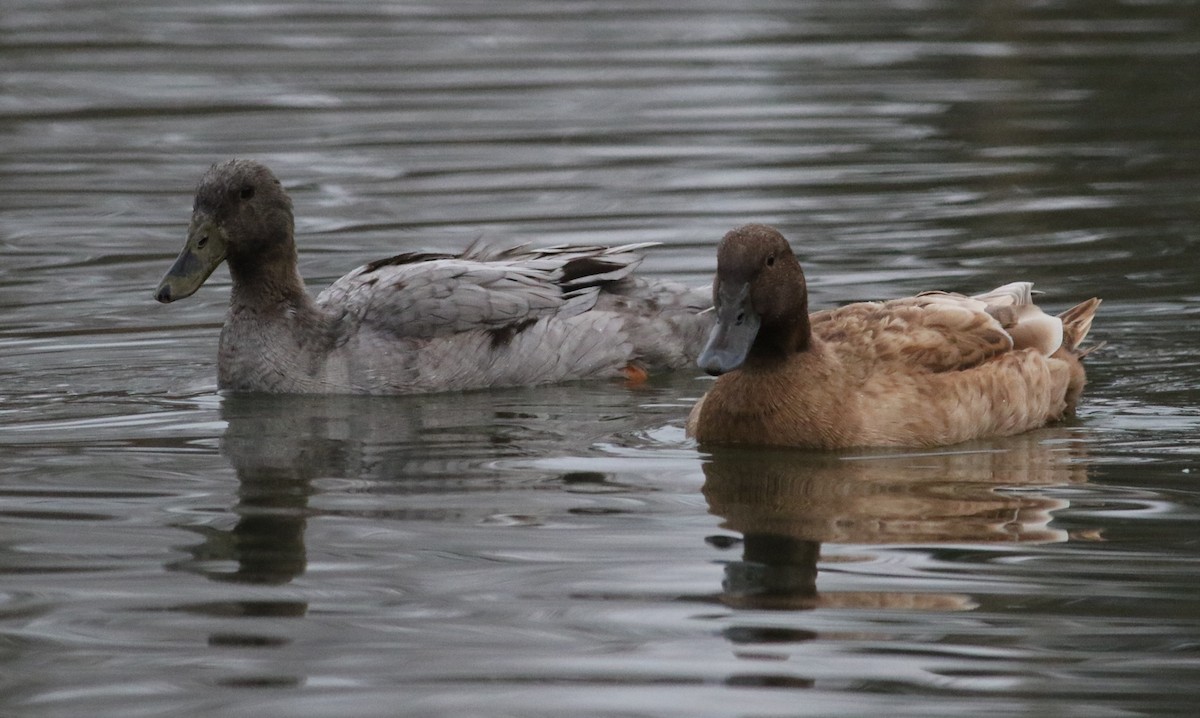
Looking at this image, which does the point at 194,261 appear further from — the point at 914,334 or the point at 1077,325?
the point at 1077,325

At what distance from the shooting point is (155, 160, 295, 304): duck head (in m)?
11.0

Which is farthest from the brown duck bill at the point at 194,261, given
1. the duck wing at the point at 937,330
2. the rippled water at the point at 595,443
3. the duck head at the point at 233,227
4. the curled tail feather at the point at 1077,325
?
the curled tail feather at the point at 1077,325

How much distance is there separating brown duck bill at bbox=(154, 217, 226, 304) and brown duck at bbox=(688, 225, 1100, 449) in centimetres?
297

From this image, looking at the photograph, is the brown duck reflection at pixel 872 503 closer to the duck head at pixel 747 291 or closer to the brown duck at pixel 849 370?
the brown duck at pixel 849 370

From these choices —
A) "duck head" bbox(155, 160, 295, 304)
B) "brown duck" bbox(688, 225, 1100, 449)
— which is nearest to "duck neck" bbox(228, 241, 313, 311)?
"duck head" bbox(155, 160, 295, 304)

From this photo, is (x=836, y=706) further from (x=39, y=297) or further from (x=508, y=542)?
(x=39, y=297)

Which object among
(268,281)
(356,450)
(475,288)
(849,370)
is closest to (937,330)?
(849,370)

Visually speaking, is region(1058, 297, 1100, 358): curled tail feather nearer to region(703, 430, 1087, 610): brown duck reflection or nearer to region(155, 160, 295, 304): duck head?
region(703, 430, 1087, 610): brown duck reflection

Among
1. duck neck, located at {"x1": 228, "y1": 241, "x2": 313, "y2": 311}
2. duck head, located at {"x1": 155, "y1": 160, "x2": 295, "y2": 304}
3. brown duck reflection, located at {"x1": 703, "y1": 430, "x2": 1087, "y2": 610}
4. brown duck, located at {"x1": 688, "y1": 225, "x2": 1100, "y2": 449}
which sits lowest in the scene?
brown duck reflection, located at {"x1": 703, "y1": 430, "x2": 1087, "y2": 610}

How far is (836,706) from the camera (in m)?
6.00

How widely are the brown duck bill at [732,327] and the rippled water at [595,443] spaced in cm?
54

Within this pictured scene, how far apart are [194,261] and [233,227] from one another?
301mm

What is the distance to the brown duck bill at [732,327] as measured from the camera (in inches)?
337

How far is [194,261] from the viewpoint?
11047 mm
